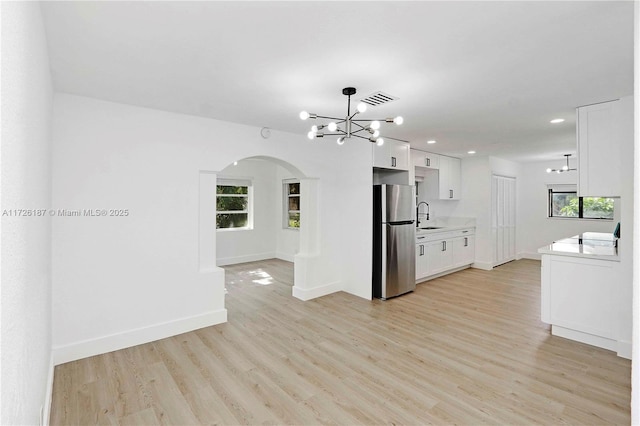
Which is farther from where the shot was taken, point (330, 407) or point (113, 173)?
point (113, 173)

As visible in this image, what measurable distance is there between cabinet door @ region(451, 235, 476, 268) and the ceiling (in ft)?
10.9

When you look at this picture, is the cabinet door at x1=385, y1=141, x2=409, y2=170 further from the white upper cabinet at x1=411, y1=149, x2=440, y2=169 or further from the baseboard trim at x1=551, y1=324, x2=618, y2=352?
the baseboard trim at x1=551, y1=324, x2=618, y2=352

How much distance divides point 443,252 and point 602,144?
3.19 metres

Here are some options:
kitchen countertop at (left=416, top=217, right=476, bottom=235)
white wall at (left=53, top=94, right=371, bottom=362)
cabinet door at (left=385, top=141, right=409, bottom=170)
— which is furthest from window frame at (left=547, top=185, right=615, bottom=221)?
white wall at (left=53, top=94, right=371, bottom=362)

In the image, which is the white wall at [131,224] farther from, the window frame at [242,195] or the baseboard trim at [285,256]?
the baseboard trim at [285,256]

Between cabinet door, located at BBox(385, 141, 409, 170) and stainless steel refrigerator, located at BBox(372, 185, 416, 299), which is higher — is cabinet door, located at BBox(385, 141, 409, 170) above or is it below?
above

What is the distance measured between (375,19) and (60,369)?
362 cm

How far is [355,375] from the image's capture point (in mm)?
2637

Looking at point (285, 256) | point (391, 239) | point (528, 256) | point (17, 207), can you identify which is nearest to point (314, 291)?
point (391, 239)

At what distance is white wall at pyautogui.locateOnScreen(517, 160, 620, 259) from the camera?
7332mm

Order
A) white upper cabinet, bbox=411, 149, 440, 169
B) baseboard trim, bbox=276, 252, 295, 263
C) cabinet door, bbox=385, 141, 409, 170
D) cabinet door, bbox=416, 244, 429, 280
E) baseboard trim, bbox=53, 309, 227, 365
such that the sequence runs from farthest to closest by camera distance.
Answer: baseboard trim, bbox=276, 252, 295, 263, white upper cabinet, bbox=411, 149, 440, 169, cabinet door, bbox=416, 244, 429, 280, cabinet door, bbox=385, 141, 409, 170, baseboard trim, bbox=53, 309, 227, 365

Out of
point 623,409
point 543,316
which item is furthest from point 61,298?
point 543,316

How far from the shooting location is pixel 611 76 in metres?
2.55

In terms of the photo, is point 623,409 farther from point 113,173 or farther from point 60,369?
point 113,173
